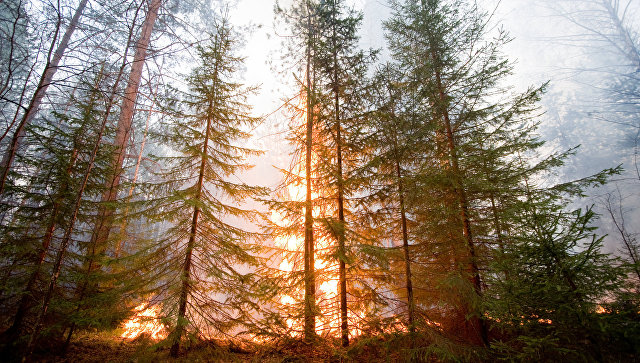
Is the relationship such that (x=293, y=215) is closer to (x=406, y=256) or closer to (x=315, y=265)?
(x=315, y=265)

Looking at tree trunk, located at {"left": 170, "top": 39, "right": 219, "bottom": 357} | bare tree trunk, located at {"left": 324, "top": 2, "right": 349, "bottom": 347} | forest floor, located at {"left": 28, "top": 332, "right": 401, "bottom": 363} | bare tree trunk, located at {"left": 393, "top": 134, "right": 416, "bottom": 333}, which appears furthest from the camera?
bare tree trunk, located at {"left": 324, "top": 2, "right": 349, "bottom": 347}

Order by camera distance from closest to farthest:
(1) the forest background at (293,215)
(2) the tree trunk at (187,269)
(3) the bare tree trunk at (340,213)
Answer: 1. (1) the forest background at (293,215)
2. (2) the tree trunk at (187,269)
3. (3) the bare tree trunk at (340,213)

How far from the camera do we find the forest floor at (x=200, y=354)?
5.45 metres

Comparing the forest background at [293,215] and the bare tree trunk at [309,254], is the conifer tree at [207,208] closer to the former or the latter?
the forest background at [293,215]

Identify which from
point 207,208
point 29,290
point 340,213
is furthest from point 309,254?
point 29,290

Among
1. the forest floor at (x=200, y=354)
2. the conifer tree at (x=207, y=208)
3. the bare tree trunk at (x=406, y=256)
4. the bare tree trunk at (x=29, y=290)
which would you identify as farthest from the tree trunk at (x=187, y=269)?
the bare tree trunk at (x=406, y=256)

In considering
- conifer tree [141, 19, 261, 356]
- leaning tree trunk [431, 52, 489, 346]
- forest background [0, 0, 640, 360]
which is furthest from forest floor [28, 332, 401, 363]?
leaning tree trunk [431, 52, 489, 346]

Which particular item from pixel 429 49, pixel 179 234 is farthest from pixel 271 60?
pixel 179 234

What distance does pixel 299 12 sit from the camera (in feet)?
31.6

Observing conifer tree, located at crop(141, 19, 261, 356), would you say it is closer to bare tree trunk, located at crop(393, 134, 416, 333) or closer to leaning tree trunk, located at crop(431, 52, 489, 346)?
bare tree trunk, located at crop(393, 134, 416, 333)

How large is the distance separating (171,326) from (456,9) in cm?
1237

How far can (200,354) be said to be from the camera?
229 inches

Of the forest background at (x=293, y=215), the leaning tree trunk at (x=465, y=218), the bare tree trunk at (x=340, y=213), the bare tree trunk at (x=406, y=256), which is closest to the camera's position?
the forest background at (x=293, y=215)

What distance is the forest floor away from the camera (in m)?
5.45
